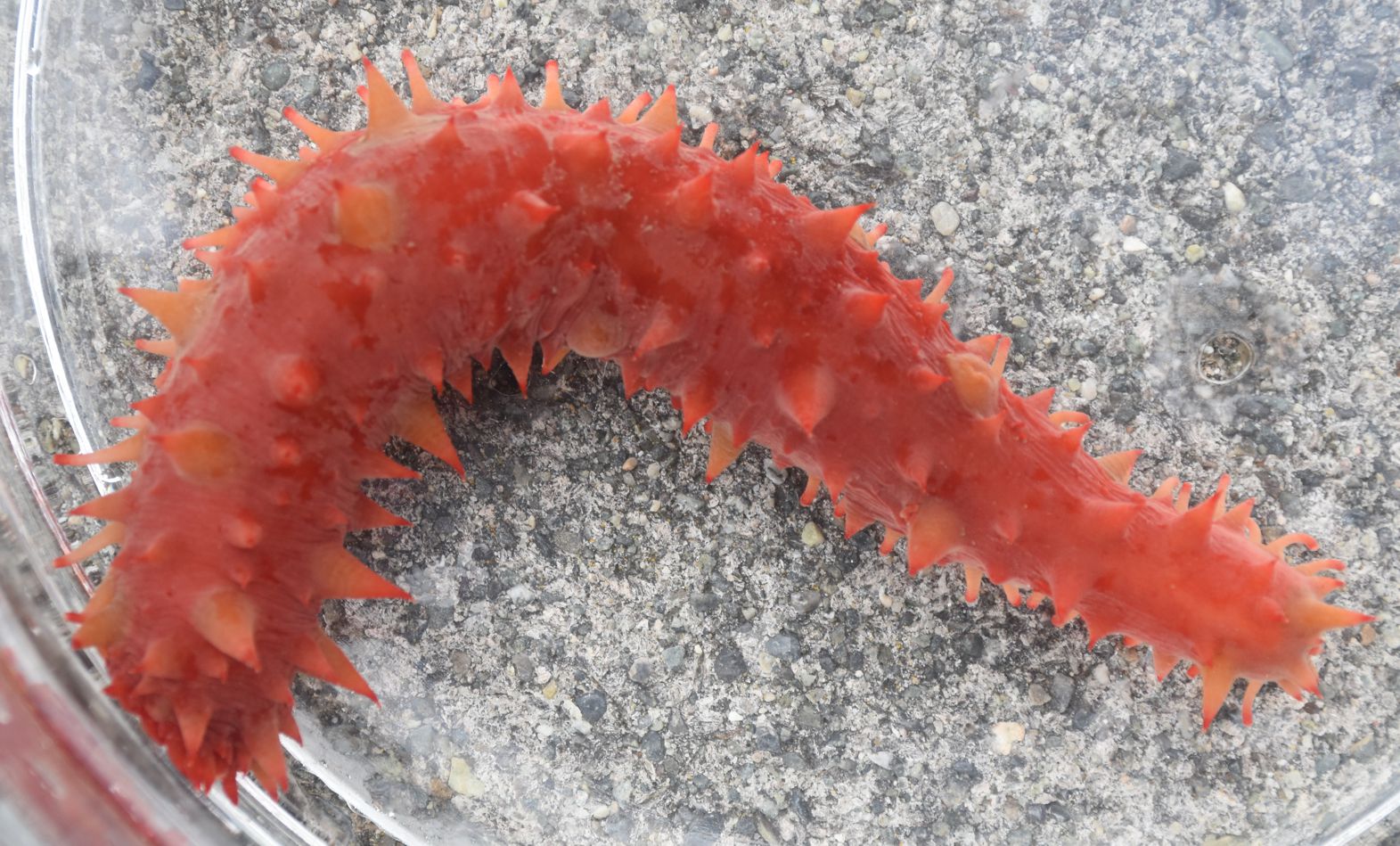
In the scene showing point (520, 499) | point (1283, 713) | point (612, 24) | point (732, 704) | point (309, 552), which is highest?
point (612, 24)

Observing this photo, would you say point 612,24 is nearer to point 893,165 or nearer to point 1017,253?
point 893,165

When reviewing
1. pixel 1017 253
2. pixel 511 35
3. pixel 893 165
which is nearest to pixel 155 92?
pixel 511 35

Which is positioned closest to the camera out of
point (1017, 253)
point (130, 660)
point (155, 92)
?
point (130, 660)

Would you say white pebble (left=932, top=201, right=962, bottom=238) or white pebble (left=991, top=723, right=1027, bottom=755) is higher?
white pebble (left=932, top=201, right=962, bottom=238)

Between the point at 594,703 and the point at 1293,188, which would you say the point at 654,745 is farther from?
the point at 1293,188

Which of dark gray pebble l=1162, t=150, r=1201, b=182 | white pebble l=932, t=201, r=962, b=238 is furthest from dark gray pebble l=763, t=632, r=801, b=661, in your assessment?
dark gray pebble l=1162, t=150, r=1201, b=182

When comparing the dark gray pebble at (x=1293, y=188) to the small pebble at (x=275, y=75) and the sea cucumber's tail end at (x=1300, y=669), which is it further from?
the small pebble at (x=275, y=75)

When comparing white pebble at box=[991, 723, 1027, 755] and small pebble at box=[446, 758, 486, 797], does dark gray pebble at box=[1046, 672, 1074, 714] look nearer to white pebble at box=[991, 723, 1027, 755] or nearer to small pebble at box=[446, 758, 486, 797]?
white pebble at box=[991, 723, 1027, 755]
